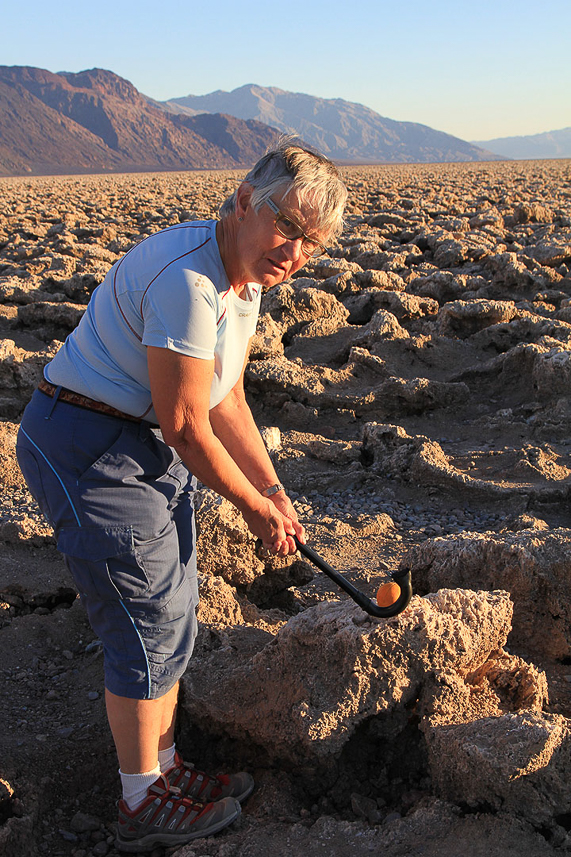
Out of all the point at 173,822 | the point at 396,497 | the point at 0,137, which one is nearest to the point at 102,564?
the point at 173,822

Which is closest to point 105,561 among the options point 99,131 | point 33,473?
point 33,473

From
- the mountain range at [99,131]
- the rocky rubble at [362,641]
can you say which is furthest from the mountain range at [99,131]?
the rocky rubble at [362,641]

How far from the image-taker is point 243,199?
5.76 ft

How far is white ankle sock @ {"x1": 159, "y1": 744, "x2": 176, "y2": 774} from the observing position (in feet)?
6.82

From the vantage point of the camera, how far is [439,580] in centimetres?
264

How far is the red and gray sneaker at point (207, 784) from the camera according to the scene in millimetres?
2066

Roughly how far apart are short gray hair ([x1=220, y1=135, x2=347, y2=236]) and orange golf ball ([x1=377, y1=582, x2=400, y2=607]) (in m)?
0.92

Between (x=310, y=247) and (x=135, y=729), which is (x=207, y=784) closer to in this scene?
(x=135, y=729)

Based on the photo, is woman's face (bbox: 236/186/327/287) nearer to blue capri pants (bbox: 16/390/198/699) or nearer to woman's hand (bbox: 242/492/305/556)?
blue capri pants (bbox: 16/390/198/699)

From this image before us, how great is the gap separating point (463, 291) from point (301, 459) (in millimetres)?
4487

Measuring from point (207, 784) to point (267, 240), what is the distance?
148cm

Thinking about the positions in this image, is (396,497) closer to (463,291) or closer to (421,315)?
(421,315)

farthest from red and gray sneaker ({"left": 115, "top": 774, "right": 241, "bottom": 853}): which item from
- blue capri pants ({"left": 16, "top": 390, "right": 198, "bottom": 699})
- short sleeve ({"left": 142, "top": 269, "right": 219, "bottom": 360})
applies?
short sleeve ({"left": 142, "top": 269, "right": 219, "bottom": 360})

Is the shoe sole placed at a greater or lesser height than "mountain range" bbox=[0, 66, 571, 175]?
lesser
